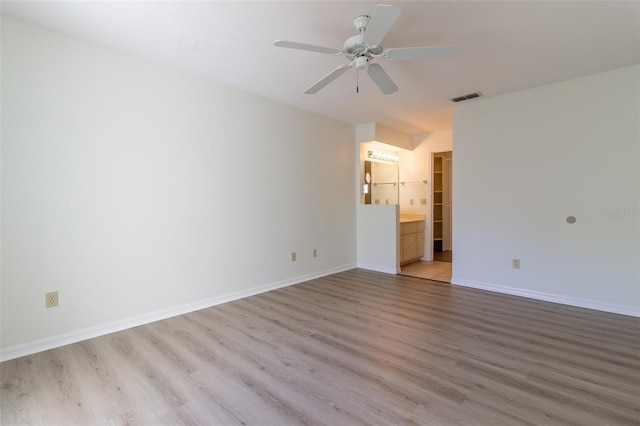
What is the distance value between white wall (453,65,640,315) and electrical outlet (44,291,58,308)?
4.29m

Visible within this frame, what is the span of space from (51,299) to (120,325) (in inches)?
22.1

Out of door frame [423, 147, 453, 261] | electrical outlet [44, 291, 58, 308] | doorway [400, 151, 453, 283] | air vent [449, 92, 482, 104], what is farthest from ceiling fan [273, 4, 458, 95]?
doorway [400, 151, 453, 283]

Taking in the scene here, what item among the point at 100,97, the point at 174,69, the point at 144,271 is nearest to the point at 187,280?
the point at 144,271

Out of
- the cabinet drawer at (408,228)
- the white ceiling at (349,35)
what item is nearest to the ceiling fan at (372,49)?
the white ceiling at (349,35)

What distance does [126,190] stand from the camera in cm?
274

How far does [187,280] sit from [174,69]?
2.12 metres

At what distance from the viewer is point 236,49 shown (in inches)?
101

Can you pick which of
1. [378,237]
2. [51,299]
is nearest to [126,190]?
[51,299]

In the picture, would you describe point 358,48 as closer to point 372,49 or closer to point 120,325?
point 372,49

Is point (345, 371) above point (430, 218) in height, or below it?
below

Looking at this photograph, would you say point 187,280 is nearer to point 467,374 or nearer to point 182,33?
point 182,33

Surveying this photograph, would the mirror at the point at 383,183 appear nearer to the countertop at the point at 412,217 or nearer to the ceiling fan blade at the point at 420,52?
the countertop at the point at 412,217

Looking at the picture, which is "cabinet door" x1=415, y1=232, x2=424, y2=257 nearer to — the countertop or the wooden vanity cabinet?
the wooden vanity cabinet

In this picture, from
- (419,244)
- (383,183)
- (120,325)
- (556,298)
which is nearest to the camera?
(120,325)
